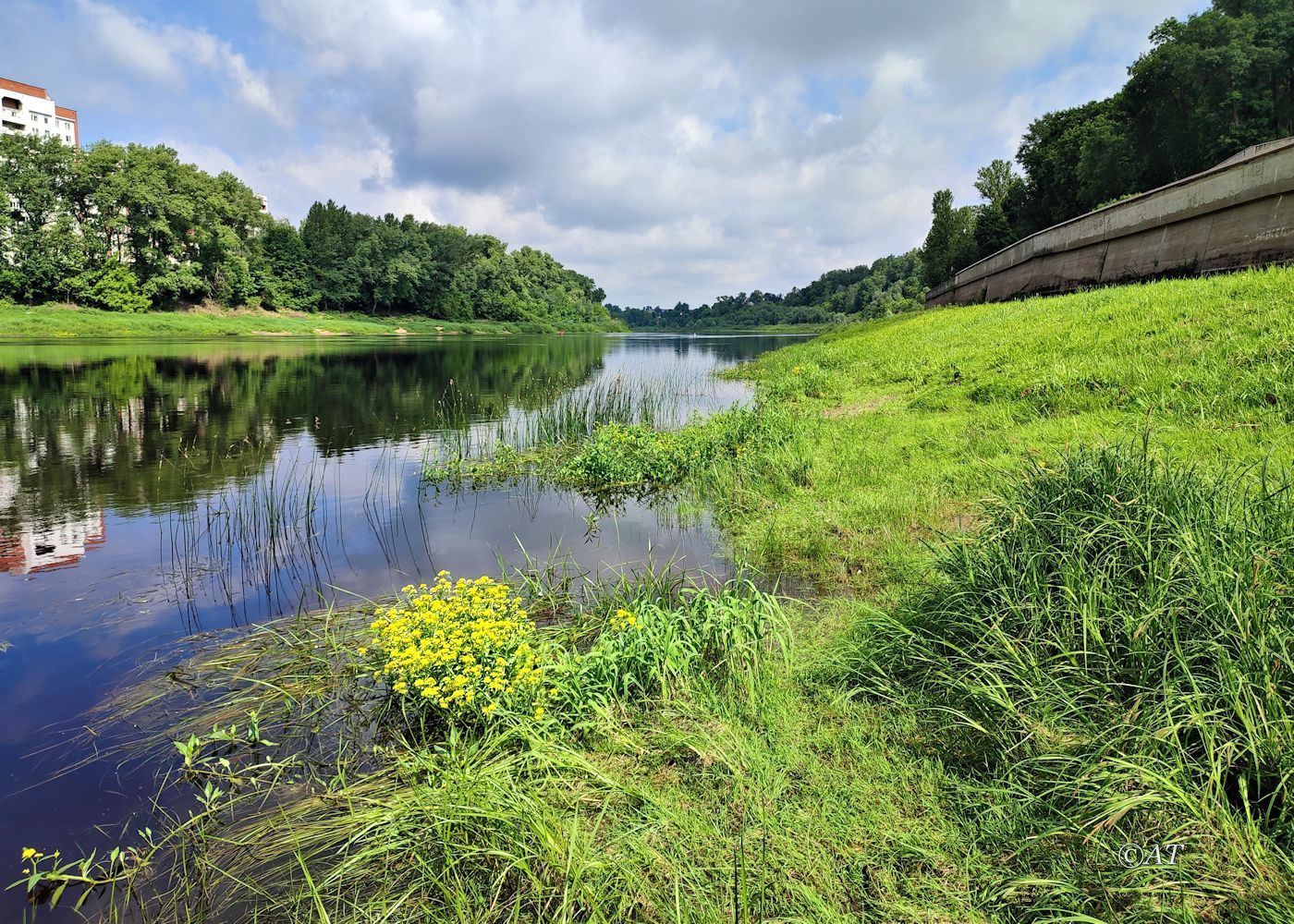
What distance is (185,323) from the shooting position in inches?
2222

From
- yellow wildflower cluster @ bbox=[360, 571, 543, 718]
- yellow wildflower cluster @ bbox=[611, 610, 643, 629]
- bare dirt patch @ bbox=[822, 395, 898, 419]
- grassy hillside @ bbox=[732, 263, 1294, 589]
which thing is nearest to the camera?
yellow wildflower cluster @ bbox=[360, 571, 543, 718]

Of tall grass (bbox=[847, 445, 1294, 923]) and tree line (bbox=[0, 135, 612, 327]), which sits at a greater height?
tree line (bbox=[0, 135, 612, 327])

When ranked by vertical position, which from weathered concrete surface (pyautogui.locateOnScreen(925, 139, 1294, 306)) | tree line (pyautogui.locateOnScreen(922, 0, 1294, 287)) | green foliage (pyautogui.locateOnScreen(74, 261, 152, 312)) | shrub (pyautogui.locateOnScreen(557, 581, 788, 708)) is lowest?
shrub (pyautogui.locateOnScreen(557, 581, 788, 708))

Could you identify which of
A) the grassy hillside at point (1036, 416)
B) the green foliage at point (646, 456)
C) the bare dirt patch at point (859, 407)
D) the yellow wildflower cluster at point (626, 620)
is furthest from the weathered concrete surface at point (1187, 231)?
the yellow wildflower cluster at point (626, 620)

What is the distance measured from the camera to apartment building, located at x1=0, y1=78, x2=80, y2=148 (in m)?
88.9

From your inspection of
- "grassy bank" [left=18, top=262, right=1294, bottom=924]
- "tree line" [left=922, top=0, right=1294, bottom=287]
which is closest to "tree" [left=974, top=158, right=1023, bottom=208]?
"tree line" [left=922, top=0, right=1294, bottom=287]

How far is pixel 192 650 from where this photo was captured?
527cm

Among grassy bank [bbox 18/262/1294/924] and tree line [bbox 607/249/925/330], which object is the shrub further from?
tree line [bbox 607/249/925/330]

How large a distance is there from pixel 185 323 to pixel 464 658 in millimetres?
68177

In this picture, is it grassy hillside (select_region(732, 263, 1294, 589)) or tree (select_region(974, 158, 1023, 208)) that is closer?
grassy hillside (select_region(732, 263, 1294, 589))

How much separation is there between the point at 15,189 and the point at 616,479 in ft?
237

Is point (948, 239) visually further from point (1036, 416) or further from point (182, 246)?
point (182, 246)

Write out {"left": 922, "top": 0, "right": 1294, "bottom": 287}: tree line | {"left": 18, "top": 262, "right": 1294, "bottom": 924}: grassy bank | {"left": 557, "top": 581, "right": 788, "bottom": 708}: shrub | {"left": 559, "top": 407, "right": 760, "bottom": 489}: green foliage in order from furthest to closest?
{"left": 922, "top": 0, "right": 1294, "bottom": 287}: tree line
{"left": 559, "top": 407, "right": 760, "bottom": 489}: green foliage
{"left": 557, "top": 581, "right": 788, "bottom": 708}: shrub
{"left": 18, "top": 262, "right": 1294, "bottom": 924}: grassy bank
